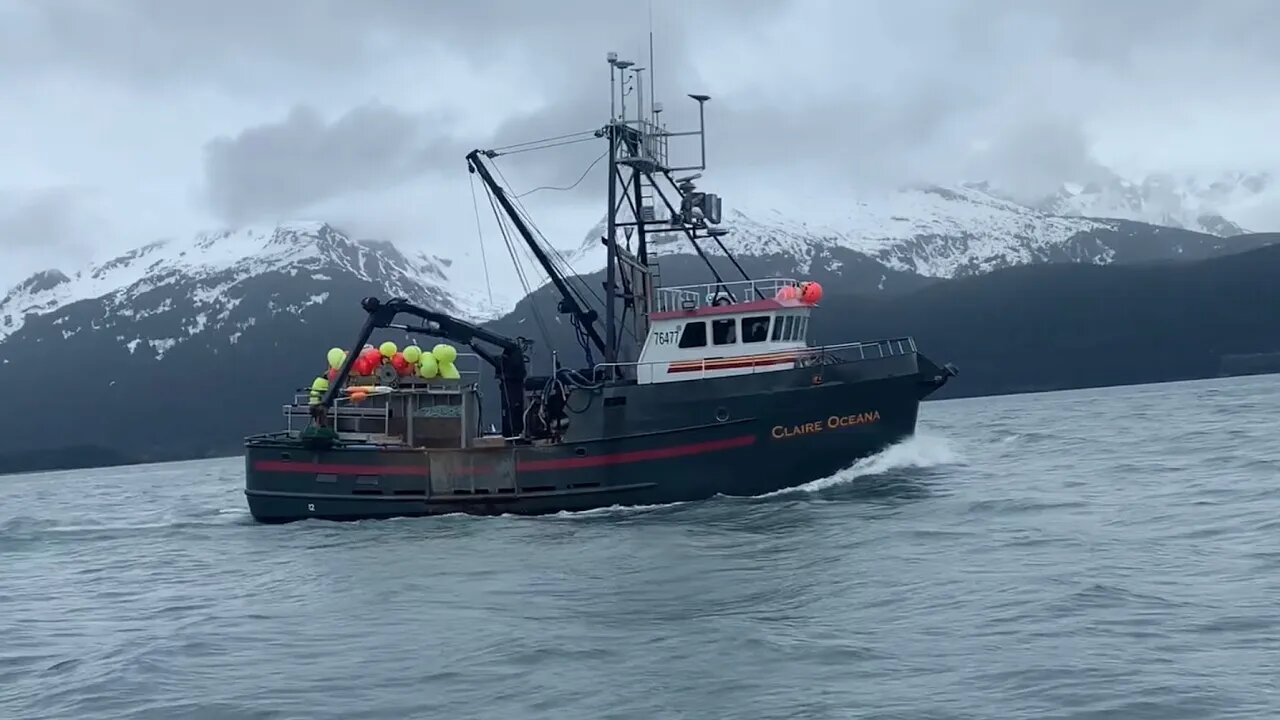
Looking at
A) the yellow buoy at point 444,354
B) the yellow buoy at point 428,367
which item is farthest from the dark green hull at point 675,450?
the yellow buoy at point 444,354

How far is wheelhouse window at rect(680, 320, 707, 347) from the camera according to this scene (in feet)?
99.2

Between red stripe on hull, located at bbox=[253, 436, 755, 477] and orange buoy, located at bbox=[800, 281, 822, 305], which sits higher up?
orange buoy, located at bbox=[800, 281, 822, 305]

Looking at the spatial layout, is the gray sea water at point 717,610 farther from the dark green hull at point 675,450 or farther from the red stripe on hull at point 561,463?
the red stripe on hull at point 561,463

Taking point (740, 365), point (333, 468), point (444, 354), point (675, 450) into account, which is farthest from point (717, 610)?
point (444, 354)

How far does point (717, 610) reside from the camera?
659 inches

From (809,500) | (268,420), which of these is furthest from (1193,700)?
(268,420)

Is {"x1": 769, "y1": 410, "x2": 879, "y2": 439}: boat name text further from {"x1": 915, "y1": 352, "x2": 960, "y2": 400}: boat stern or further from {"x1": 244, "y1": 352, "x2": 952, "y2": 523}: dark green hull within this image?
{"x1": 915, "y1": 352, "x2": 960, "y2": 400}: boat stern

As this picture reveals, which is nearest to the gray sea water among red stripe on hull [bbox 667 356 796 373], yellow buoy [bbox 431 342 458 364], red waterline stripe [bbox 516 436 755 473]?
red waterline stripe [bbox 516 436 755 473]

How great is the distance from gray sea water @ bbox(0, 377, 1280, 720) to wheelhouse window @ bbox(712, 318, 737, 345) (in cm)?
375

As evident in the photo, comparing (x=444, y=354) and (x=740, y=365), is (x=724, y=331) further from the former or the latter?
(x=444, y=354)

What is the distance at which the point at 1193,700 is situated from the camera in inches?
465

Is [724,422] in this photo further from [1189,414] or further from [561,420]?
[1189,414]

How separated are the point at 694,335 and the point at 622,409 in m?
2.62

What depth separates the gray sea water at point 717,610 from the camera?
12.9 m
